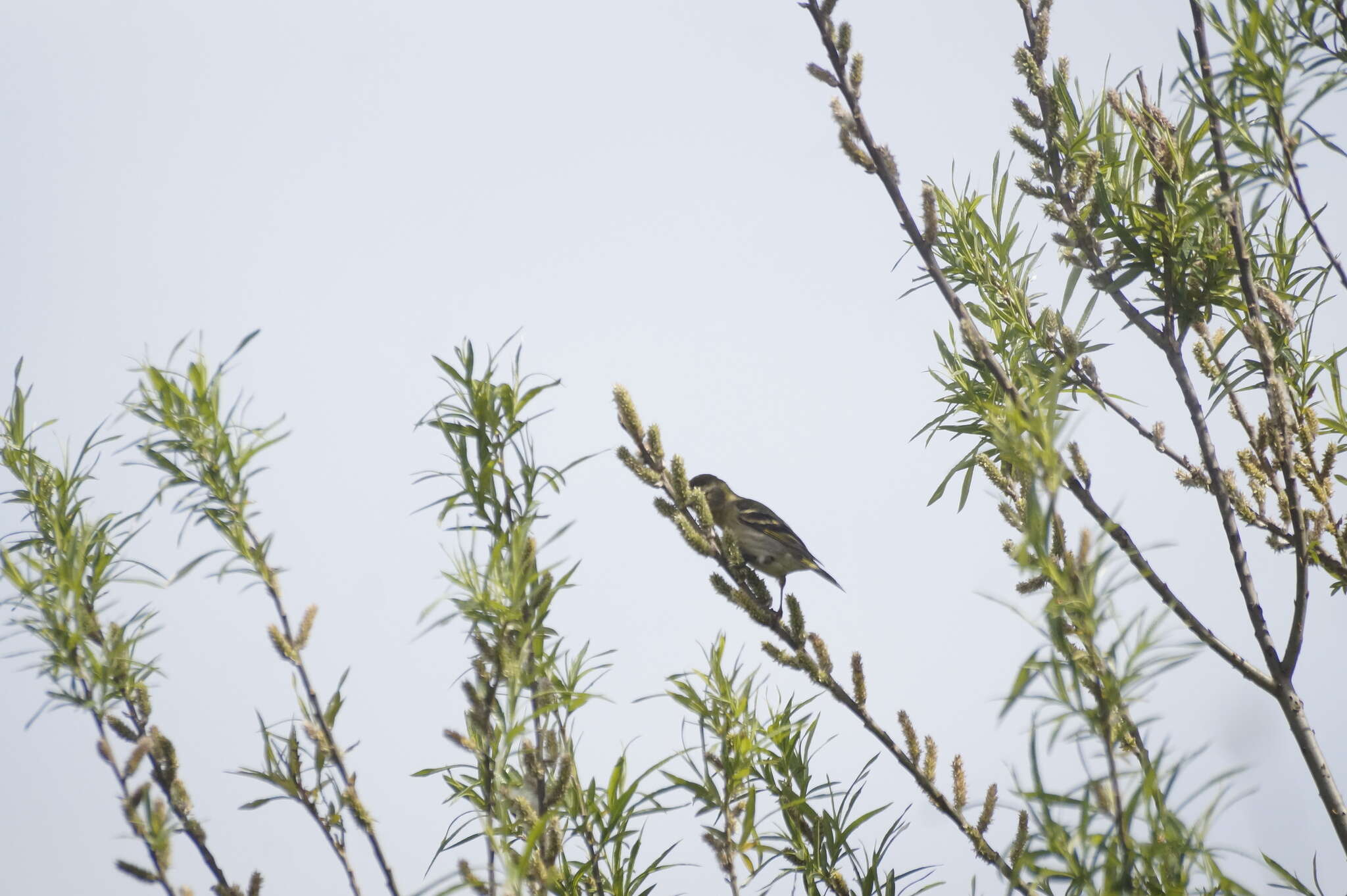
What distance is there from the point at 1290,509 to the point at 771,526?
547cm

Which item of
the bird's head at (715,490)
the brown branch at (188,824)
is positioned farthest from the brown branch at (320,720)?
the bird's head at (715,490)

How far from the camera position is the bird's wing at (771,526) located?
7.94 meters

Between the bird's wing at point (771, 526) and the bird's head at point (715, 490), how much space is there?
0.18 meters

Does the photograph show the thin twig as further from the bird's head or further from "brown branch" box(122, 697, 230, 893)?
the bird's head

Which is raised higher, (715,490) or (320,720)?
(715,490)

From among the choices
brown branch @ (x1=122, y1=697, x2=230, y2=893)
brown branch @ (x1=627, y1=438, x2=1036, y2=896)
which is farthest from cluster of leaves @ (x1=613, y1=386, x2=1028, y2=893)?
brown branch @ (x1=122, y1=697, x2=230, y2=893)

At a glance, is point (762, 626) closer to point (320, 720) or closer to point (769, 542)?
point (320, 720)

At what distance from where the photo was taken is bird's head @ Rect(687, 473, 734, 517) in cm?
895

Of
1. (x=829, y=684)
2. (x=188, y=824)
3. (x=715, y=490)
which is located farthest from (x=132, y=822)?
(x=715, y=490)

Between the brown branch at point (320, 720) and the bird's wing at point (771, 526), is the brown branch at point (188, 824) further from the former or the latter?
the bird's wing at point (771, 526)

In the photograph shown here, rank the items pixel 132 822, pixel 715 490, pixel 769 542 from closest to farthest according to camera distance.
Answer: pixel 132 822 < pixel 769 542 < pixel 715 490

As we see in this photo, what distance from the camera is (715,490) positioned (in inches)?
366

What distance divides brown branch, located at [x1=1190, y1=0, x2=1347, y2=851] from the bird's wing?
4.94 meters

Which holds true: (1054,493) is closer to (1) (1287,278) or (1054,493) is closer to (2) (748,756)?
(2) (748,756)
